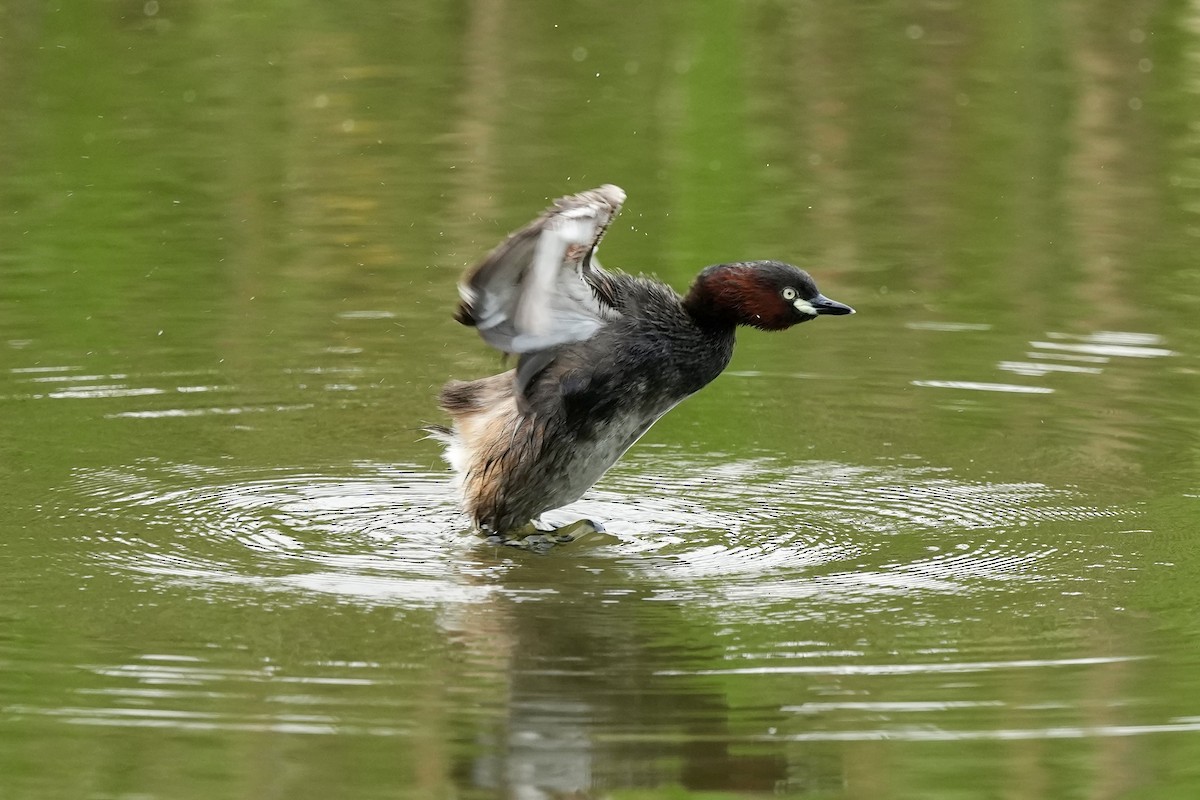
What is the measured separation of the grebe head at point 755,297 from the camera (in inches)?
325

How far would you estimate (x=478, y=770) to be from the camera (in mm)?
5535

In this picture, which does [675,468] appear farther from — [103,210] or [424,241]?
[103,210]

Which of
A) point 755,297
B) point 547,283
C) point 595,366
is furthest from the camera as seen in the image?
point 755,297

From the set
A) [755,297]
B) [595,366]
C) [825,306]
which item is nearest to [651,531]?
[595,366]

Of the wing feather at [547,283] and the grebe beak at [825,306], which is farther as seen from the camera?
the grebe beak at [825,306]

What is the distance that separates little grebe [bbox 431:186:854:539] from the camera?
8.04m

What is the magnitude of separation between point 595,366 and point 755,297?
28.4 inches

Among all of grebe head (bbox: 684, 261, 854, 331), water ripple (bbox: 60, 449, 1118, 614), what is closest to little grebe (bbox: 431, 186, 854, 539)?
grebe head (bbox: 684, 261, 854, 331)

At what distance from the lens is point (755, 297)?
828cm

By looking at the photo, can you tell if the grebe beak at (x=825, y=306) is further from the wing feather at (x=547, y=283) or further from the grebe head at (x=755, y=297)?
the wing feather at (x=547, y=283)

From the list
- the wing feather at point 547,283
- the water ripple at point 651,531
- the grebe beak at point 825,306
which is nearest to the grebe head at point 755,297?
the grebe beak at point 825,306

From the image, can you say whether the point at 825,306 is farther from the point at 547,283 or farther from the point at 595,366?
the point at 547,283

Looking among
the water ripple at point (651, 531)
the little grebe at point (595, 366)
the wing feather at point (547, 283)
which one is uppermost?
the wing feather at point (547, 283)

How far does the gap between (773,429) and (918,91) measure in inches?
316
